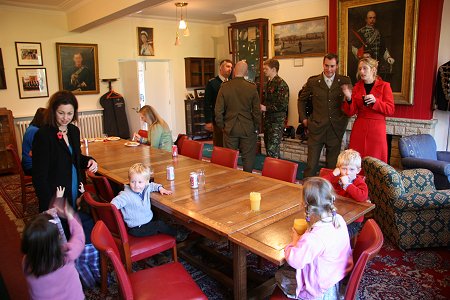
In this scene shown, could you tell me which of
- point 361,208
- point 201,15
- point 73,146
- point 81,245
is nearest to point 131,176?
point 73,146

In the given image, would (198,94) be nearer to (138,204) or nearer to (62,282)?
(138,204)

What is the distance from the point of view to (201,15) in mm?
8047

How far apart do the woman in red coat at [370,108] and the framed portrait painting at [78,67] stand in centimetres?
528

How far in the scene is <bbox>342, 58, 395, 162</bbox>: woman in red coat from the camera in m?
3.42

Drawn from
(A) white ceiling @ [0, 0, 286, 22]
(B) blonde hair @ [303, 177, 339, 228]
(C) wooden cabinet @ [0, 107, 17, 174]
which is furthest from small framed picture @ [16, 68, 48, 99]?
(B) blonde hair @ [303, 177, 339, 228]

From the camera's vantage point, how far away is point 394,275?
270 cm

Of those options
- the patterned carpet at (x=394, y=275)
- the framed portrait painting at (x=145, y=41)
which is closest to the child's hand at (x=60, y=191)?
the patterned carpet at (x=394, y=275)

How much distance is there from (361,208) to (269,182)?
0.76 meters

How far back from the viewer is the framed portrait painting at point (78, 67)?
6801 millimetres

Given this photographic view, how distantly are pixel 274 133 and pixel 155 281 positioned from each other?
3.33m

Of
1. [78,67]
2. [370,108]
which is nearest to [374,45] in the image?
[370,108]

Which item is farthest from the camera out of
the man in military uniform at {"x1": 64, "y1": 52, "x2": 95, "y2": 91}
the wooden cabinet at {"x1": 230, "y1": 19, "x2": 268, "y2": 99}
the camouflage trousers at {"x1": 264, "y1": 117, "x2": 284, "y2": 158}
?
the man in military uniform at {"x1": 64, "y1": 52, "x2": 95, "y2": 91}

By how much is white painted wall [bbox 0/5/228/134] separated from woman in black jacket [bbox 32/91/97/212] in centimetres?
486

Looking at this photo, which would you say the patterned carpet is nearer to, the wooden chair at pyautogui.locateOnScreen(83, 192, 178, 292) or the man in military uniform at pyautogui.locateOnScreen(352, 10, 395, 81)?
the wooden chair at pyautogui.locateOnScreen(83, 192, 178, 292)
